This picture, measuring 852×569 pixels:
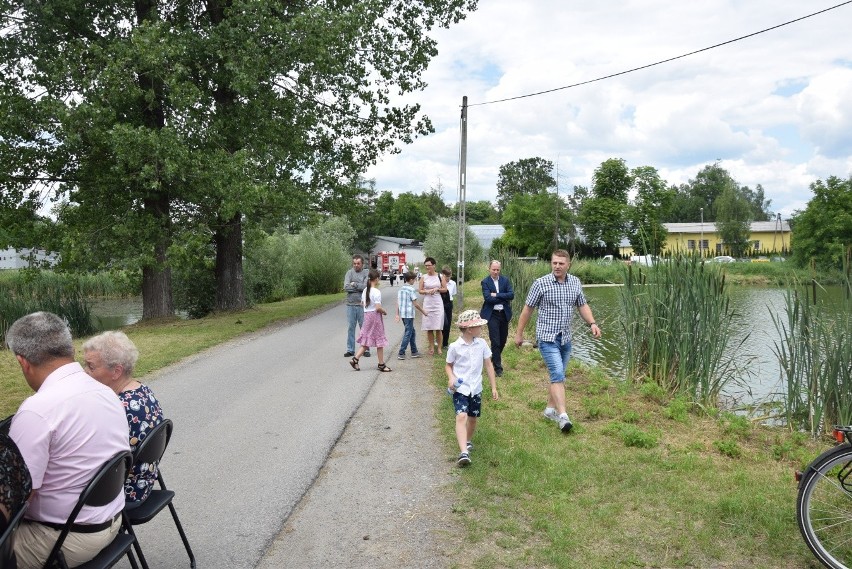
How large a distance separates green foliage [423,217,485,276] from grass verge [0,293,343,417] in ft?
87.4

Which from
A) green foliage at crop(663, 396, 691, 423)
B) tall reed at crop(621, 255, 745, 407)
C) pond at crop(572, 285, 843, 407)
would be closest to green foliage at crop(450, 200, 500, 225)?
pond at crop(572, 285, 843, 407)

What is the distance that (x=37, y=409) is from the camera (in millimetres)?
3189

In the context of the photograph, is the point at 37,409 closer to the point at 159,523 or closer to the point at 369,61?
the point at 159,523

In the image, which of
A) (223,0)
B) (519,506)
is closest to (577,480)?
(519,506)

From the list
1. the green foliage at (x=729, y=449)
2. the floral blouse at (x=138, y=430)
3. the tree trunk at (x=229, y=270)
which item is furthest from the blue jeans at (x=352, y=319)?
the tree trunk at (x=229, y=270)

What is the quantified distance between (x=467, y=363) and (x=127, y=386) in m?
3.19

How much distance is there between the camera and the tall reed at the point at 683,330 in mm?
9461

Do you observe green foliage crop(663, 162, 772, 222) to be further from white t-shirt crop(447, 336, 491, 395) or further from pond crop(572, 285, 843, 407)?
white t-shirt crop(447, 336, 491, 395)

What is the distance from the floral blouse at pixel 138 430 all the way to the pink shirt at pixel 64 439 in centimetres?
64

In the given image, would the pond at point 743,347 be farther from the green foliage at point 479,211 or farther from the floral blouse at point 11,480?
the green foliage at point 479,211

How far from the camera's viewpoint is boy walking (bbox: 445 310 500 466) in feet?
21.7

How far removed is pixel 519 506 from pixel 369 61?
19.4 metres

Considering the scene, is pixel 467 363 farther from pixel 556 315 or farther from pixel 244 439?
pixel 244 439

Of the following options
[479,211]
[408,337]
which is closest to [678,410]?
[408,337]
